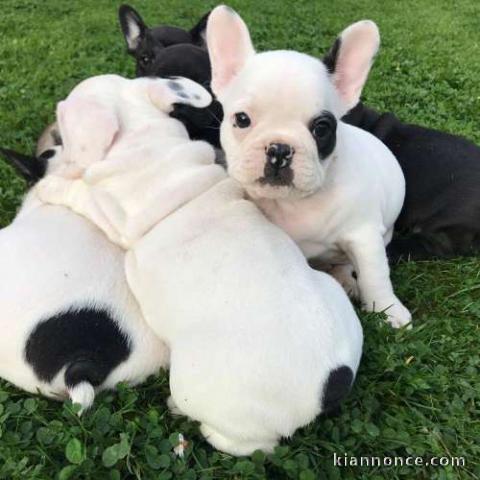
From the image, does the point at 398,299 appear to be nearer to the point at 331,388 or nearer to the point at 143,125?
the point at 331,388

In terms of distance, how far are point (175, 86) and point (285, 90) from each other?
1129 mm

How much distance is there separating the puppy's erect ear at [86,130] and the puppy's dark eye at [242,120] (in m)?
0.76

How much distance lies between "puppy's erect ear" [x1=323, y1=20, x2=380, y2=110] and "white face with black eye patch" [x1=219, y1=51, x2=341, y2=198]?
0.21m

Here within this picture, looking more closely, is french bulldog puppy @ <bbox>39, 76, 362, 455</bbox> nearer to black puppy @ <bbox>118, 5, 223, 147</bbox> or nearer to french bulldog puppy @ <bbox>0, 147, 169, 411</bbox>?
french bulldog puppy @ <bbox>0, 147, 169, 411</bbox>

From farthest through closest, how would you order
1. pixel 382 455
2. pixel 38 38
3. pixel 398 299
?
pixel 38 38 < pixel 398 299 < pixel 382 455

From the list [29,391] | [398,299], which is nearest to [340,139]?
[398,299]

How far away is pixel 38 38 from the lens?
8.14 meters

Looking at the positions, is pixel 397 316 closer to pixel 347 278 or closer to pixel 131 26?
pixel 347 278

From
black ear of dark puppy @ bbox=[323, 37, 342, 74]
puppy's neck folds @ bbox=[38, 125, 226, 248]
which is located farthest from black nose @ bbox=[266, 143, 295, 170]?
black ear of dark puppy @ bbox=[323, 37, 342, 74]

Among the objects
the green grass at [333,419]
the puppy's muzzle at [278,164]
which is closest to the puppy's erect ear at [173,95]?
the puppy's muzzle at [278,164]

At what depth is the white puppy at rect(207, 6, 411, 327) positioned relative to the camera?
3.11 meters

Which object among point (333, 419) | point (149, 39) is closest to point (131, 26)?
point (149, 39)

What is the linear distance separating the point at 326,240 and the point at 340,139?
1.81 feet

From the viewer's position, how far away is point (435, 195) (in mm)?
4445
